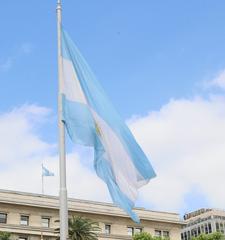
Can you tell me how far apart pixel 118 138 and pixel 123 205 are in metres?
1.72

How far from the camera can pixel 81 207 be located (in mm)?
78562

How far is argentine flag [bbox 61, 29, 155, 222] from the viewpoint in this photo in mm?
15547

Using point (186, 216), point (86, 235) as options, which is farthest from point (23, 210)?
point (186, 216)

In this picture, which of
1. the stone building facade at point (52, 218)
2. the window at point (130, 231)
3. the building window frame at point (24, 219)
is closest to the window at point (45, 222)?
the stone building facade at point (52, 218)

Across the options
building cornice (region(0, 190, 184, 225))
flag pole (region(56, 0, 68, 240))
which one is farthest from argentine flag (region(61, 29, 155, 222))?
building cornice (region(0, 190, 184, 225))

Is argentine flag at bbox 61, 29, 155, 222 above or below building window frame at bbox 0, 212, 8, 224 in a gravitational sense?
below

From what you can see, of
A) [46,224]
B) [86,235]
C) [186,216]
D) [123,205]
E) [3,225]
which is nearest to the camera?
[123,205]

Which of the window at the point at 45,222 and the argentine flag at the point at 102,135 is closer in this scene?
the argentine flag at the point at 102,135

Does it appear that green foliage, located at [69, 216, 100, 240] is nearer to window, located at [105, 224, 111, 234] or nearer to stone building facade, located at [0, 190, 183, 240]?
stone building facade, located at [0, 190, 183, 240]

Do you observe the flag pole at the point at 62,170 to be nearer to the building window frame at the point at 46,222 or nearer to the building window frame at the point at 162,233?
the building window frame at the point at 46,222

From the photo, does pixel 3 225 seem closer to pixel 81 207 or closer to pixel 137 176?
pixel 81 207

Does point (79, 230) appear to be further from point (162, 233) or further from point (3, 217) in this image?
point (162, 233)

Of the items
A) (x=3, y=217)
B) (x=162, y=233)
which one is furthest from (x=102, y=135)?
(x=162, y=233)

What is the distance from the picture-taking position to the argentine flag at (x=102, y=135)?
612 inches
